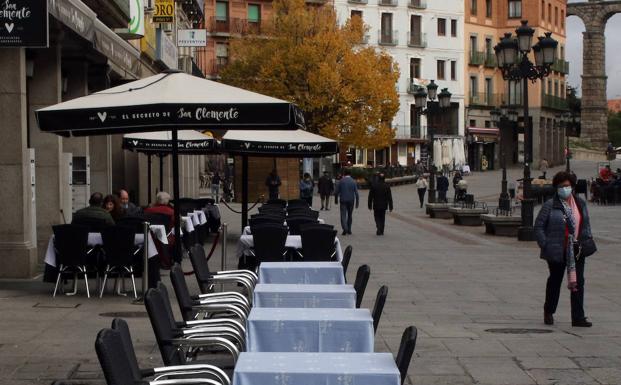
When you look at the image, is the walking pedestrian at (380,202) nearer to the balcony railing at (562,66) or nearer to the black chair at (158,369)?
the black chair at (158,369)

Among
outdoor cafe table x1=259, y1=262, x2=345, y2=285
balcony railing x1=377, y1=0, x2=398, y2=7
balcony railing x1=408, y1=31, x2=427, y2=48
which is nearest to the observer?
outdoor cafe table x1=259, y1=262, x2=345, y2=285

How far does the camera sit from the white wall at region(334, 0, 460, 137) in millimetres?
86188

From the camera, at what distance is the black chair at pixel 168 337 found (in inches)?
287

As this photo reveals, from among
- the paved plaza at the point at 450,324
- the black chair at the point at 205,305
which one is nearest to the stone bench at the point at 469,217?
the paved plaza at the point at 450,324

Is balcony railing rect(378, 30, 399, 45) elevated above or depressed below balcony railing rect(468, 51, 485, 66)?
above

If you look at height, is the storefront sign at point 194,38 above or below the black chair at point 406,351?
above

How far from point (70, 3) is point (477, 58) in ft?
257

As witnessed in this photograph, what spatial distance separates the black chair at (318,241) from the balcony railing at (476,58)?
78.9m

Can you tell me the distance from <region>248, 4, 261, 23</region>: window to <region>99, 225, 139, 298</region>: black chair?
65.8m

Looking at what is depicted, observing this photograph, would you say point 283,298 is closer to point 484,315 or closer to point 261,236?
point 484,315

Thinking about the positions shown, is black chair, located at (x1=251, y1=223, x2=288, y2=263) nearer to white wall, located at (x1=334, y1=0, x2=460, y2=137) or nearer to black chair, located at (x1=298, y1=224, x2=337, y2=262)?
black chair, located at (x1=298, y1=224, x2=337, y2=262)

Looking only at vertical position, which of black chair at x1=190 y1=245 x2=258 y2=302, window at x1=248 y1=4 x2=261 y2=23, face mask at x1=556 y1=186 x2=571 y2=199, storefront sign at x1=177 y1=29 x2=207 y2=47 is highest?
window at x1=248 y1=4 x2=261 y2=23

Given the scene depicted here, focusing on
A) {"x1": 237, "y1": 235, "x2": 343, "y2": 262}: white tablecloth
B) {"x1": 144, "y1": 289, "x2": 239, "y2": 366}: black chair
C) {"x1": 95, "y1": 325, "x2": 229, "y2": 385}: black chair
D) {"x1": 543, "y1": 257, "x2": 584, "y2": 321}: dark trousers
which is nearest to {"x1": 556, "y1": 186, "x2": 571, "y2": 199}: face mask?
{"x1": 543, "y1": 257, "x2": 584, "y2": 321}: dark trousers

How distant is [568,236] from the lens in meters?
12.2
